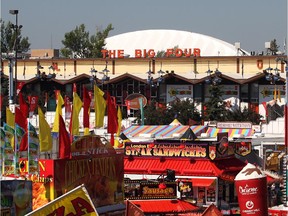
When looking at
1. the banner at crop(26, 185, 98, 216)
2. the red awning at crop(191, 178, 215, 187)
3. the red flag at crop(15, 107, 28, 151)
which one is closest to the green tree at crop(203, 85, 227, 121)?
the red awning at crop(191, 178, 215, 187)

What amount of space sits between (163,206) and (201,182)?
4.53 m

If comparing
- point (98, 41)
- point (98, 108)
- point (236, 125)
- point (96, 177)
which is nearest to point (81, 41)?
point (98, 41)

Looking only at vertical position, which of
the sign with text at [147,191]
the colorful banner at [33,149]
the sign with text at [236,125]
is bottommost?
the sign with text at [147,191]

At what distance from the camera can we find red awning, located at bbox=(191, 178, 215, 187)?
28609 mm

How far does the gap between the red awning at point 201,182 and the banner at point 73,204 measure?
17306mm

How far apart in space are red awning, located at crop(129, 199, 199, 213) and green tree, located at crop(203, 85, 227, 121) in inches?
1716

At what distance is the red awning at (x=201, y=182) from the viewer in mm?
28609

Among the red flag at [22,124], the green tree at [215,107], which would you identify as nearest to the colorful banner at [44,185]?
the red flag at [22,124]

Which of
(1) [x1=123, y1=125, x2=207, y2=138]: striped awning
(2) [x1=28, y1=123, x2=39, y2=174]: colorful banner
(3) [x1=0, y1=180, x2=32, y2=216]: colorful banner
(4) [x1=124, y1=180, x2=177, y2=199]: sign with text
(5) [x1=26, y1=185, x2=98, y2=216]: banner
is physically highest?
(5) [x1=26, y1=185, x2=98, y2=216]: banner

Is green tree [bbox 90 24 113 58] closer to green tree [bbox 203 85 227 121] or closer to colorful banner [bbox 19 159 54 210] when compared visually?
green tree [bbox 203 85 227 121]

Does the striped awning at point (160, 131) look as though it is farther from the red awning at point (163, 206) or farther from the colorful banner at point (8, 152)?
the red awning at point (163, 206)

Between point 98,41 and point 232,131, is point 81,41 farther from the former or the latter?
point 232,131

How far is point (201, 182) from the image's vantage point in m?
28.8

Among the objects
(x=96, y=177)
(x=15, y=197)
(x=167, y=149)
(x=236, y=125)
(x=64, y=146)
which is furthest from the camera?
(x=236, y=125)
